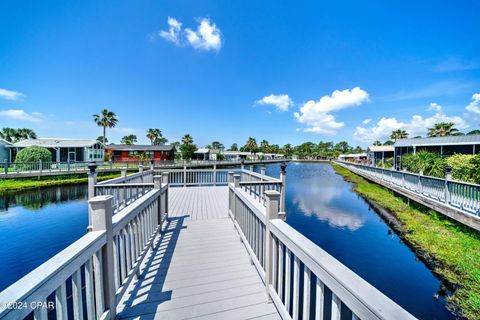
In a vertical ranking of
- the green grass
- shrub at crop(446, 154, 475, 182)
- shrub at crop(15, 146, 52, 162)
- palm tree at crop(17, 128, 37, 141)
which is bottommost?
the green grass

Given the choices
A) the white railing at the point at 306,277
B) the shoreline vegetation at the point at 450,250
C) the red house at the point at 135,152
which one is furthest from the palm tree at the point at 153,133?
the white railing at the point at 306,277

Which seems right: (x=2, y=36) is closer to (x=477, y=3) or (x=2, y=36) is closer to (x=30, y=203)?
(x=30, y=203)

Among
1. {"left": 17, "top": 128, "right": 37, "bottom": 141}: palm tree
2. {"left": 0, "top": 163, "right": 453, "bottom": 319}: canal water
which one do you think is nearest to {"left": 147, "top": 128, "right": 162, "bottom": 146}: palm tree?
{"left": 17, "top": 128, "right": 37, "bottom": 141}: palm tree

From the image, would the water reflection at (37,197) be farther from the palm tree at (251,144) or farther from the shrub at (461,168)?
the palm tree at (251,144)

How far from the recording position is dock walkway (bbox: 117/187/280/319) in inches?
72.5

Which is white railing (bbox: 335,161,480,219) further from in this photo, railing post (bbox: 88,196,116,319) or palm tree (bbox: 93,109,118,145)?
palm tree (bbox: 93,109,118,145)

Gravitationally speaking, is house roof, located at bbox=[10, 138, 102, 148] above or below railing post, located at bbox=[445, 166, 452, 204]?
above

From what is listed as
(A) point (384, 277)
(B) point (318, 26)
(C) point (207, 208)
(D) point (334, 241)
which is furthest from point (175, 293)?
(B) point (318, 26)

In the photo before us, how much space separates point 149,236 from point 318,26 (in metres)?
14.2

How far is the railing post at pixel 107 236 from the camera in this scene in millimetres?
1447

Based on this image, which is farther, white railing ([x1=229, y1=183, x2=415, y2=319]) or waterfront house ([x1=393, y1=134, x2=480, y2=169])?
waterfront house ([x1=393, y1=134, x2=480, y2=169])

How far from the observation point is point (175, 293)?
209cm

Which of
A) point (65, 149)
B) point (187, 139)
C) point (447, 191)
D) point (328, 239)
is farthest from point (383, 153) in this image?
point (65, 149)

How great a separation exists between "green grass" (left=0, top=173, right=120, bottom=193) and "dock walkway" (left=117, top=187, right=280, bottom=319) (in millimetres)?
13322
